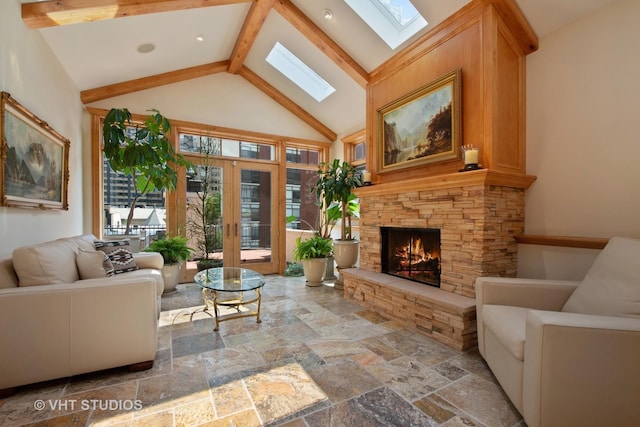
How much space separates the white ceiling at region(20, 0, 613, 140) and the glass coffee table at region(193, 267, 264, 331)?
2926 millimetres

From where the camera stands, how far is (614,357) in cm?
139

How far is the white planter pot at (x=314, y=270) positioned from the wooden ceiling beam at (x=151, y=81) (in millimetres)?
3645

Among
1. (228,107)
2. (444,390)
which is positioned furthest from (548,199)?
(228,107)

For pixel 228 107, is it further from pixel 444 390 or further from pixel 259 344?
pixel 444 390

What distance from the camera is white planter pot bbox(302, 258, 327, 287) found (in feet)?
15.6

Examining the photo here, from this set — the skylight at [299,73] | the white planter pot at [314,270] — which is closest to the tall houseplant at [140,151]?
the skylight at [299,73]

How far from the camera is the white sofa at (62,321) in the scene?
6.05 ft

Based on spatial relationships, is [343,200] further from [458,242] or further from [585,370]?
[585,370]

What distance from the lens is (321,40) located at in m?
4.00

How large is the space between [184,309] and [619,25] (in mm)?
5025

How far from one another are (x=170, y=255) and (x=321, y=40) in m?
3.72

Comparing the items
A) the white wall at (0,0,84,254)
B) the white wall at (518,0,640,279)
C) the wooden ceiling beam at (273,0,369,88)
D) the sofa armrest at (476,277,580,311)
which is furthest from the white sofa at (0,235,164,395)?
the wooden ceiling beam at (273,0,369,88)

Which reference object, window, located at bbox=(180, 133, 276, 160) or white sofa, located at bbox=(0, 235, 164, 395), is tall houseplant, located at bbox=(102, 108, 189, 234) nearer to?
window, located at bbox=(180, 133, 276, 160)

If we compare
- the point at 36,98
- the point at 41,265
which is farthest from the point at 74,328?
the point at 36,98
